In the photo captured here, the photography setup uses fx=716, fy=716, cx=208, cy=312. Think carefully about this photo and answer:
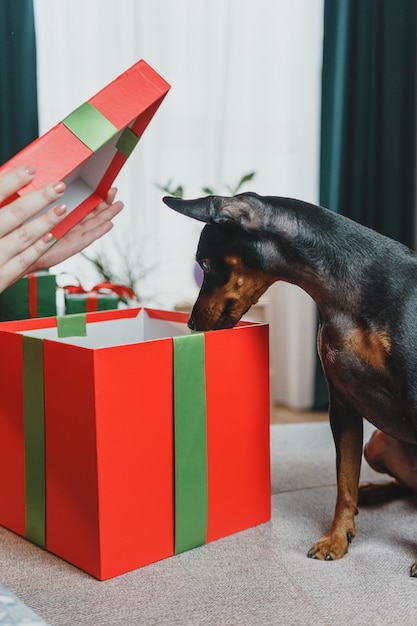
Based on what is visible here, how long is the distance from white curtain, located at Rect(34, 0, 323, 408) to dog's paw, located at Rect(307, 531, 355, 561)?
191cm

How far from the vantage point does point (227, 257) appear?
93cm

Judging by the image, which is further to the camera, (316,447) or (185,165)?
(185,165)

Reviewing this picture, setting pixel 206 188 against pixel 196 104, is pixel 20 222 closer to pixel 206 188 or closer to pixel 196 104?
pixel 206 188

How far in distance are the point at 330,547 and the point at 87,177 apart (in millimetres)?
647

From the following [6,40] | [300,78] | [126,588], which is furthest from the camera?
[300,78]

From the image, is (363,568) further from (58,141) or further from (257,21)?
(257,21)

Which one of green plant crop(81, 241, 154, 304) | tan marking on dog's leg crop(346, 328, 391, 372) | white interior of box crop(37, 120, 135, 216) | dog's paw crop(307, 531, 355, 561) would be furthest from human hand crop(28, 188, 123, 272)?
green plant crop(81, 241, 154, 304)

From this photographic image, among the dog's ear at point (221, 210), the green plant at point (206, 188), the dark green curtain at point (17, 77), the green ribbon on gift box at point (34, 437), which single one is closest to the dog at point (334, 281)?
the dog's ear at point (221, 210)

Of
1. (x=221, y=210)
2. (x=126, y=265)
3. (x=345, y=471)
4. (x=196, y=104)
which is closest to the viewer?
(x=221, y=210)

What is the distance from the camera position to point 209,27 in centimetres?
284

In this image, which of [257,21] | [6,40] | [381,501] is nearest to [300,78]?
[257,21]

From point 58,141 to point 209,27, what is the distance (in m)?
2.22

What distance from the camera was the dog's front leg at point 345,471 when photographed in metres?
0.96

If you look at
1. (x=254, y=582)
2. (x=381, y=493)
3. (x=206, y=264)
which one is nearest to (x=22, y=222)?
(x=206, y=264)
